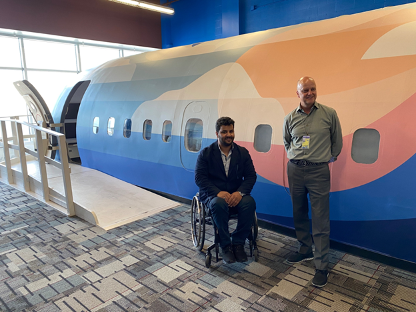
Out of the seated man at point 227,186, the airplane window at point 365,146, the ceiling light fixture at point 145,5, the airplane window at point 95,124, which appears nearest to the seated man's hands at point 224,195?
the seated man at point 227,186

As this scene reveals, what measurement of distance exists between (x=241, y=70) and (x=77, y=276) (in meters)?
3.39

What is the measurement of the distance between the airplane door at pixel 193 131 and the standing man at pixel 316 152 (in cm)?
179

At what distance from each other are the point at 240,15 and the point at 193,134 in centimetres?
921

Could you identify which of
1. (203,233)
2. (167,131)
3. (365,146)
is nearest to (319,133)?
(365,146)

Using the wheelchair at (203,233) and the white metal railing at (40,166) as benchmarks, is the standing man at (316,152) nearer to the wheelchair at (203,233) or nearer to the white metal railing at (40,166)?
the wheelchair at (203,233)

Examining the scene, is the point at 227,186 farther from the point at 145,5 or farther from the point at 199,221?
the point at 145,5

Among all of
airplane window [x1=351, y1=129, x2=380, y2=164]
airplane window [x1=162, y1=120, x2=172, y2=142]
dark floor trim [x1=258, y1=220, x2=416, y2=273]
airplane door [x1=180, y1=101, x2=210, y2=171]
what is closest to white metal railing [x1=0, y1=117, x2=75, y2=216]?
airplane window [x1=162, y1=120, x2=172, y2=142]

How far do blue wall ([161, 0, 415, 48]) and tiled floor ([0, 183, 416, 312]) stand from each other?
28.4 ft

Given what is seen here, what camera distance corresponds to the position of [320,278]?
124 inches

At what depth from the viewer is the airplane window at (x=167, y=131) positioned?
17.9 feet

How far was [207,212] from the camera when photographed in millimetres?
3781

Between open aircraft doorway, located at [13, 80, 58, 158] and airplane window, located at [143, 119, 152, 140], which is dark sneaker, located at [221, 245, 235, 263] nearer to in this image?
airplane window, located at [143, 119, 152, 140]

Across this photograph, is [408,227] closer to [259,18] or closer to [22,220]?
[22,220]

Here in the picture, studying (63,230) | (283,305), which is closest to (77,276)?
(63,230)
